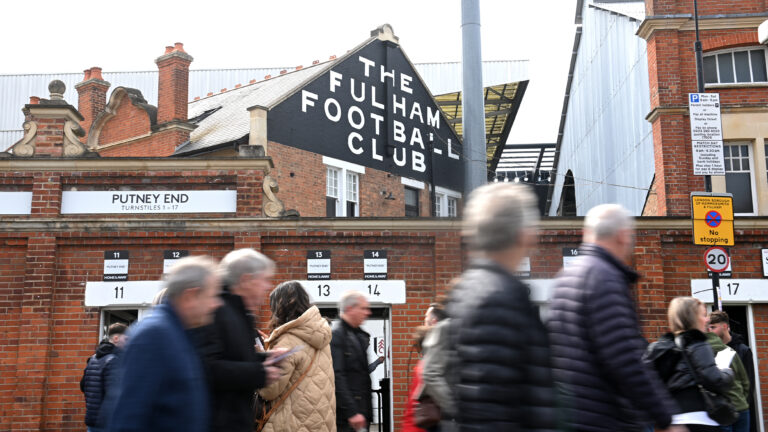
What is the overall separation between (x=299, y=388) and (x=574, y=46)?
1025 inches

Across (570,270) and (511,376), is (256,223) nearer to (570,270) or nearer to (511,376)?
(570,270)

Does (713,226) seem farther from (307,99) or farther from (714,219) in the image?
(307,99)

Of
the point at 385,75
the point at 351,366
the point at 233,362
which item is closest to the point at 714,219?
the point at 351,366

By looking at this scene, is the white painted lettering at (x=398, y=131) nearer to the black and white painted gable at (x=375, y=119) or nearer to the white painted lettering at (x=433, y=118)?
the black and white painted gable at (x=375, y=119)

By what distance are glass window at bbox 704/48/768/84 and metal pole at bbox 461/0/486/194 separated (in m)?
5.14

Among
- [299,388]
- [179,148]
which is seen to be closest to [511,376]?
[299,388]

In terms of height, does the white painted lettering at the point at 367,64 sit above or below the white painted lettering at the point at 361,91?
above

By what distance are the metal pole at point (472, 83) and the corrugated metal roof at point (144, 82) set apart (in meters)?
19.7

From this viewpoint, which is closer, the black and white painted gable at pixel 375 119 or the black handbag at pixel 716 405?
the black handbag at pixel 716 405

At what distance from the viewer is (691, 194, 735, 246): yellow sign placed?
498 inches

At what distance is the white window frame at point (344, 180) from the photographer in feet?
75.3

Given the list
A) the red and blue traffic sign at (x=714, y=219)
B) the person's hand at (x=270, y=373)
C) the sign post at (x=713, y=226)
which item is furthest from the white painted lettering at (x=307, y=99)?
the person's hand at (x=270, y=373)

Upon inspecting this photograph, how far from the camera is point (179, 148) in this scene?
78.4 feet

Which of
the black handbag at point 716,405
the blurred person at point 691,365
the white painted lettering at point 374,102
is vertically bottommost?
the black handbag at point 716,405
